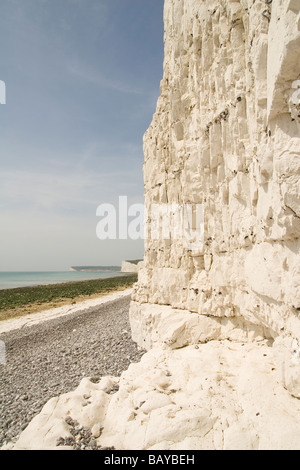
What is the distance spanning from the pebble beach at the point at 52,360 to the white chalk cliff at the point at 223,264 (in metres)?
1.31

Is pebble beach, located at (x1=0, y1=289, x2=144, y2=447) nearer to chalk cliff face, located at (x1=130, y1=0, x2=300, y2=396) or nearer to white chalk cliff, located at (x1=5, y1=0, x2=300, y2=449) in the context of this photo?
white chalk cliff, located at (x1=5, y1=0, x2=300, y2=449)

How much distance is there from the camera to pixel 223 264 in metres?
7.70

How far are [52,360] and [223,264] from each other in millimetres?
9081

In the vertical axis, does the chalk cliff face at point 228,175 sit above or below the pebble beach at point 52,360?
above

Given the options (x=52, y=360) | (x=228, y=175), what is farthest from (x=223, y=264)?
(x=52, y=360)

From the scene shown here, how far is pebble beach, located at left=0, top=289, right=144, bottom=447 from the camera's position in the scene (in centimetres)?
804

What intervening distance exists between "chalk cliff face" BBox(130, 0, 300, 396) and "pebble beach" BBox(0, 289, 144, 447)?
1.62 meters

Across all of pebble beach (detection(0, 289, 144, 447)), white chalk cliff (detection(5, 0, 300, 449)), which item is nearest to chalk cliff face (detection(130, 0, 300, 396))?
white chalk cliff (detection(5, 0, 300, 449))

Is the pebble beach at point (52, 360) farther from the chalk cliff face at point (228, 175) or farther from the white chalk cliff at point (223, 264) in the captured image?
the chalk cliff face at point (228, 175)

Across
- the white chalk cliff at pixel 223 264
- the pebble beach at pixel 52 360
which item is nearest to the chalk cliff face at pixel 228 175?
the white chalk cliff at pixel 223 264

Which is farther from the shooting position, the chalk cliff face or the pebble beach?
the pebble beach

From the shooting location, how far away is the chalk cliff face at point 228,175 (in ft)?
14.5
